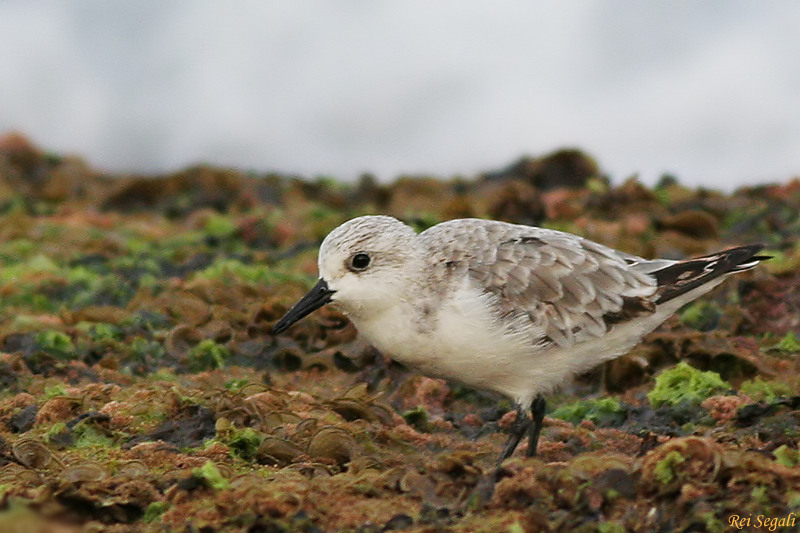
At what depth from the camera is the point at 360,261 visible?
21.8ft

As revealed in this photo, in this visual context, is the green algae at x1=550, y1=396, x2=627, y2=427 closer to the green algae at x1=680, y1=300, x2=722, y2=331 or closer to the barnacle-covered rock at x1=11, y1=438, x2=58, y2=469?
the green algae at x1=680, y1=300, x2=722, y2=331

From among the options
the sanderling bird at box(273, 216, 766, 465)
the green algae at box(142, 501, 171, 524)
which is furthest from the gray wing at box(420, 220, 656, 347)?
the green algae at box(142, 501, 171, 524)

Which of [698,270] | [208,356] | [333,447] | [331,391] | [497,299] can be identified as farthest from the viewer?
[208,356]

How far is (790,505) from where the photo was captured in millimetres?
4914

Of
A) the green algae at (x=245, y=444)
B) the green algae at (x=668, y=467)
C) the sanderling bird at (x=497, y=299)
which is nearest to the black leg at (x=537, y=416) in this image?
the sanderling bird at (x=497, y=299)

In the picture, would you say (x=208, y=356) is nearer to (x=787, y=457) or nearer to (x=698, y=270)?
(x=698, y=270)

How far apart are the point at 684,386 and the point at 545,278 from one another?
1404mm

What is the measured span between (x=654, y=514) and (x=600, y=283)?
6.95 ft

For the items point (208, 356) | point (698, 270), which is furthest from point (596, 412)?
point (208, 356)

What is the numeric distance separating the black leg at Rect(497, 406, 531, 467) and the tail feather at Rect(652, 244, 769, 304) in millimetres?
1164

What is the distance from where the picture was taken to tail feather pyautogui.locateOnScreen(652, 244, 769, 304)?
6.93m

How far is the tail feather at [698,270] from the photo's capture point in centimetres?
693

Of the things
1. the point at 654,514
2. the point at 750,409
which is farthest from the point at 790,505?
the point at 750,409

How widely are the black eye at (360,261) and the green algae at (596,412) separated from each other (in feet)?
5.87
